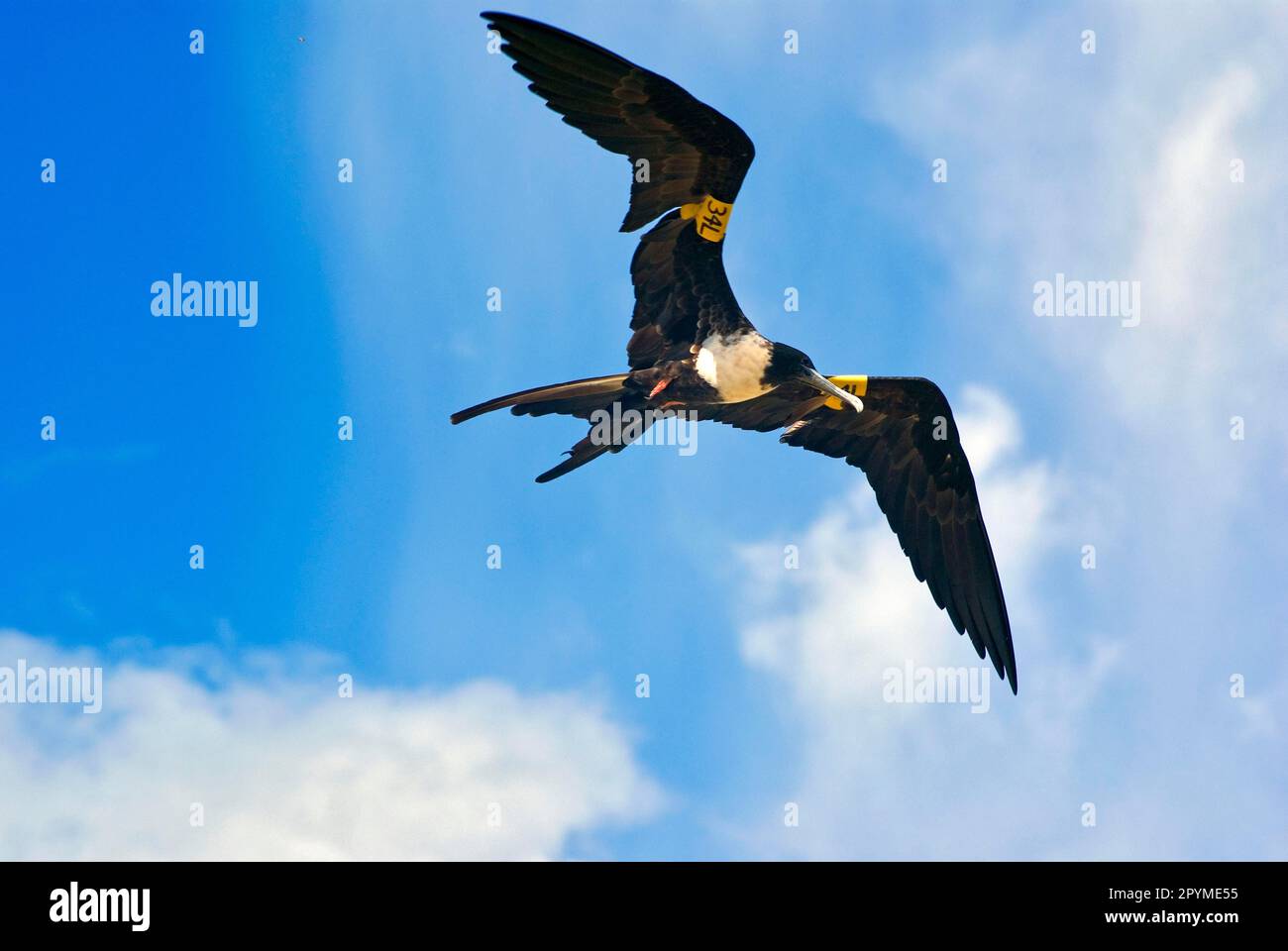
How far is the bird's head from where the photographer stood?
941 centimetres

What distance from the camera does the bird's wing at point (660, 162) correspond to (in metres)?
8.36

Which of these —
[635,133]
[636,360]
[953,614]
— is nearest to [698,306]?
[636,360]

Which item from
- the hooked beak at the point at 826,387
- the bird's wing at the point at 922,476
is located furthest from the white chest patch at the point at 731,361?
the bird's wing at the point at 922,476

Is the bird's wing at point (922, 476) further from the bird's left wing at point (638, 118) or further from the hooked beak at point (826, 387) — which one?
the bird's left wing at point (638, 118)

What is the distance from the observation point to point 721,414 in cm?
1009

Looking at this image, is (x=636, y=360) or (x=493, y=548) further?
(x=493, y=548)

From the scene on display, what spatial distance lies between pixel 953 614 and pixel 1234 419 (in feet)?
9.25

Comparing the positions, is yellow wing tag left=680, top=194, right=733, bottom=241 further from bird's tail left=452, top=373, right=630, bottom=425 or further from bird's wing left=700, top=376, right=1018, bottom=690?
bird's wing left=700, top=376, right=1018, bottom=690

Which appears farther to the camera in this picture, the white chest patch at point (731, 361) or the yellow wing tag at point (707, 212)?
the white chest patch at point (731, 361)

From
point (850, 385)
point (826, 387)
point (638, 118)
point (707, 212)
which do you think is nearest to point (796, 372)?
point (826, 387)

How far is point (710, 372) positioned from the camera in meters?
9.27

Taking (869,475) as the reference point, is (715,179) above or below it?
above

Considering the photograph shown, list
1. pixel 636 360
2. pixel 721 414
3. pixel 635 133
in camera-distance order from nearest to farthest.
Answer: pixel 635 133
pixel 636 360
pixel 721 414
